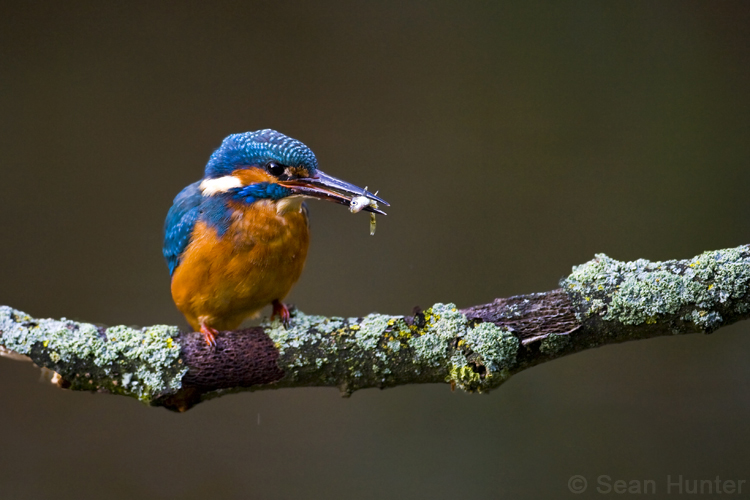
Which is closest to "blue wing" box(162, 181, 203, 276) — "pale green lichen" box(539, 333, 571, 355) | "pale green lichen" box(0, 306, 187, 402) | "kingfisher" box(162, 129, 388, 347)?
"kingfisher" box(162, 129, 388, 347)

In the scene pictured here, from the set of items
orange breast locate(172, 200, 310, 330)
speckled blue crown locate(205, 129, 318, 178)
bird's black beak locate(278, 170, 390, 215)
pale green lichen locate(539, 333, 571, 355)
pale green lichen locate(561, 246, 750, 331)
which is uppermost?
speckled blue crown locate(205, 129, 318, 178)

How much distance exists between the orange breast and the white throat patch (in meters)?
0.06

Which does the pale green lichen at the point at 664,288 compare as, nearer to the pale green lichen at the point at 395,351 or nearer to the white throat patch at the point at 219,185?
the pale green lichen at the point at 395,351

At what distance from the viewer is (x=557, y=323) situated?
141 centimetres

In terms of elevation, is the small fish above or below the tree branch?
above

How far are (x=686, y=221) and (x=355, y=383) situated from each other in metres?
2.04

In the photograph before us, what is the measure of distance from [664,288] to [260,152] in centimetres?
95

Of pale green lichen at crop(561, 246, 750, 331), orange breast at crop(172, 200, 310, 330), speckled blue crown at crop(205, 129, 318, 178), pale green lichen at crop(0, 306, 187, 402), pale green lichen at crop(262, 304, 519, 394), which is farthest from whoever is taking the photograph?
orange breast at crop(172, 200, 310, 330)

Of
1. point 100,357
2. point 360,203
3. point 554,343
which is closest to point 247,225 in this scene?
point 360,203

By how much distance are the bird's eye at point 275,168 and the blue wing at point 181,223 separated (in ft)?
0.85

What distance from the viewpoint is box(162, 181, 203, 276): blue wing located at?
1854 mm

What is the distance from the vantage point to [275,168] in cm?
170

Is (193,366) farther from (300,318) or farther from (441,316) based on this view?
(441,316)

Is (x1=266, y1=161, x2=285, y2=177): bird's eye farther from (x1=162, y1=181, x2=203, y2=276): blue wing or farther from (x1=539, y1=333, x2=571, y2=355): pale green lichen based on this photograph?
(x1=539, y1=333, x2=571, y2=355): pale green lichen
